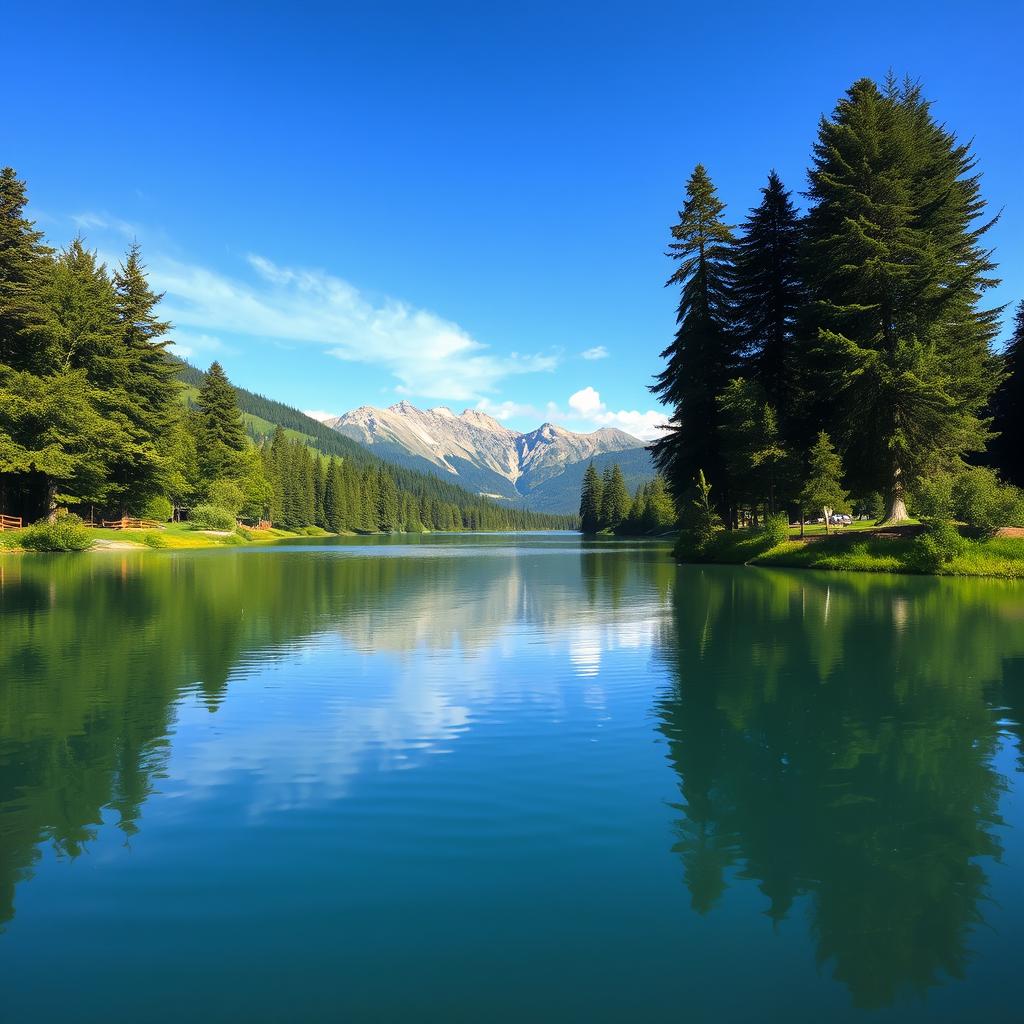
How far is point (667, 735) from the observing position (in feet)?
31.5

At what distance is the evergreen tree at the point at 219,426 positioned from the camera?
90938mm

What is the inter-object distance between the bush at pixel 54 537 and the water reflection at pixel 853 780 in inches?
1953

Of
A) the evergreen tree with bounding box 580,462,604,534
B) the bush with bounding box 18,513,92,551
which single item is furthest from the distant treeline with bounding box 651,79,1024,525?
the evergreen tree with bounding box 580,462,604,534

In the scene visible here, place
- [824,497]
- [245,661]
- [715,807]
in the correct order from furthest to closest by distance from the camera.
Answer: [824,497]
[245,661]
[715,807]

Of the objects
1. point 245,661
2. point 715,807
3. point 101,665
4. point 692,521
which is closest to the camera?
point 715,807

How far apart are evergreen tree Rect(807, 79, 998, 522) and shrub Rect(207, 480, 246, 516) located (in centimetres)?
7062

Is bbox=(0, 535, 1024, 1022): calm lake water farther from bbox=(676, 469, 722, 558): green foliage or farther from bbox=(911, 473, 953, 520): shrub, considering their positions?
bbox=(676, 469, 722, 558): green foliage

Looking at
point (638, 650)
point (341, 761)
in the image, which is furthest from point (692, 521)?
point (341, 761)

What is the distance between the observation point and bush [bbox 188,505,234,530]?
270ft

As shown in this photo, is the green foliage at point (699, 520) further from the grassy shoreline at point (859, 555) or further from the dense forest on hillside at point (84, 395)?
the dense forest on hillside at point (84, 395)

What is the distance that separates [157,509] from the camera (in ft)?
250

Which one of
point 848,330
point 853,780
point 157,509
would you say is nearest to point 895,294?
point 848,330

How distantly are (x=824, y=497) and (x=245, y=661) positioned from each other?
32.2 metres

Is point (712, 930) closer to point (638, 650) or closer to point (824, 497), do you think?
point (638, 650)
